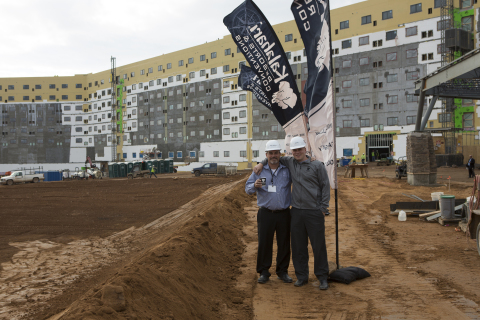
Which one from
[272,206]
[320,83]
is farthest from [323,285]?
[320,83]

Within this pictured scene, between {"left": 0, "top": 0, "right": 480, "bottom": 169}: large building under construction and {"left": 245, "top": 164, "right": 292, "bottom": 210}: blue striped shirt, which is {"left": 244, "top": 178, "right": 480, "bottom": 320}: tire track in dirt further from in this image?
{"left": 0, "top": 0, "right": 480, "bottom": 169}: large building under construction

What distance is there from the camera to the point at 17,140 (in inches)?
3263

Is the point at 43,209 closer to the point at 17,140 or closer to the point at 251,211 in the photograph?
the point at 251,211

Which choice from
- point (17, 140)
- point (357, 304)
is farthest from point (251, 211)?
point (17, 140)

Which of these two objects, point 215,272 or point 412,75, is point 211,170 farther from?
point 215,272

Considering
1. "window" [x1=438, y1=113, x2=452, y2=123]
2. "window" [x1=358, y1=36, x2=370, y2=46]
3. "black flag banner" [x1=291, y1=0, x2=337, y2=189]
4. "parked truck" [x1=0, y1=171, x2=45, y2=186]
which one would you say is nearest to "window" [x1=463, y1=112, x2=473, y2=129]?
"window" [x1=438, y1=113, x2=452, y2=123]

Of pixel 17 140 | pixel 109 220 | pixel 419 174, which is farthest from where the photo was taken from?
pixel 17 140

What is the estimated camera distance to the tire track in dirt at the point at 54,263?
5.86m

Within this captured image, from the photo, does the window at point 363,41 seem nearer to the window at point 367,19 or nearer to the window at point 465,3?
the window at point 367,19

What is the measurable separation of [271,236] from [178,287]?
5.40ft

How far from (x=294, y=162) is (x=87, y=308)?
135 inches

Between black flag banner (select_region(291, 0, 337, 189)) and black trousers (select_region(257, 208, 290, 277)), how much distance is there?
117cm

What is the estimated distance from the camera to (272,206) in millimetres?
5625

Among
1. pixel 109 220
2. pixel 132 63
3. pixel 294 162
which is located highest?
pixel 132 63
